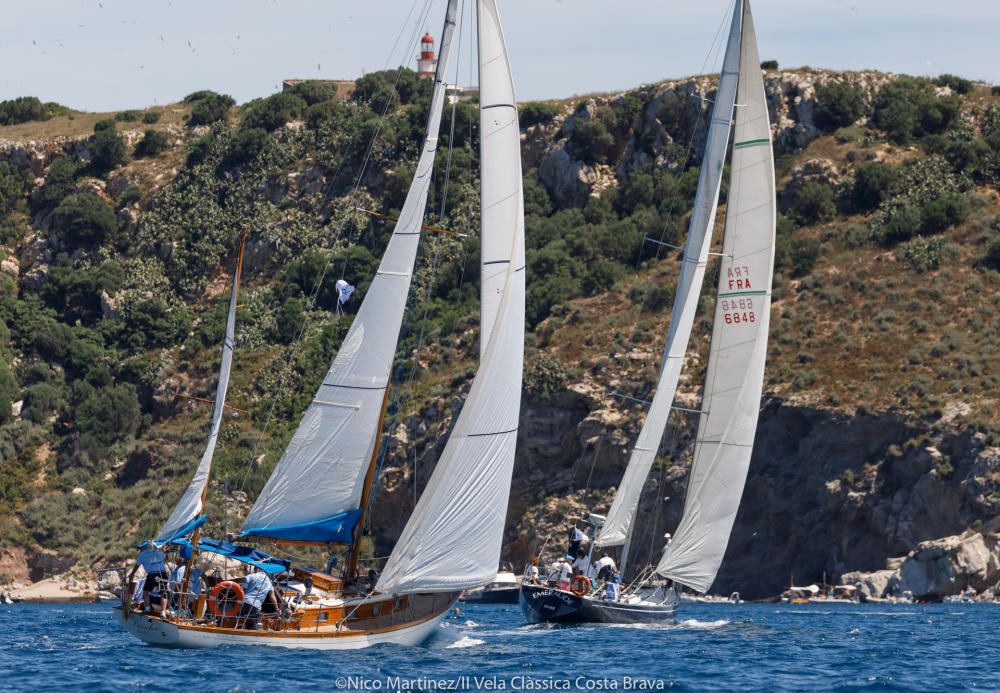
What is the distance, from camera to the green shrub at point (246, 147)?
92.7 meters

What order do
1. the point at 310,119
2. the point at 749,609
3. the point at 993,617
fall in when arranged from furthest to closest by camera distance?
the point at 310,119 < the point at 749,609 < the point at 993,617

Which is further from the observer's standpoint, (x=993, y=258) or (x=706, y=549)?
(x=993, y=258)

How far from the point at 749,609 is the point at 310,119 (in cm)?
5525

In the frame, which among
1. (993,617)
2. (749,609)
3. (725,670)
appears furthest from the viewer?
(749,609)

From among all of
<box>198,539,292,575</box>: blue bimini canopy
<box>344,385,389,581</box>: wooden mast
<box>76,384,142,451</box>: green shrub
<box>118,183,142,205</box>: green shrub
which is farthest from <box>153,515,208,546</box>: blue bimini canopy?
<box>118,183,142,205</box>: green shrub

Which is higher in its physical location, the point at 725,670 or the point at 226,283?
the point at 226,283

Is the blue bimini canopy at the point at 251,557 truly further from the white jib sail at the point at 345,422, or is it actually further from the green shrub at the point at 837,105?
the green shrub at the point at 837,105

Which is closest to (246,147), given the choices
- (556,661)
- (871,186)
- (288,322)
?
(288,322)

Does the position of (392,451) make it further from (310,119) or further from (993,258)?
(310,119)

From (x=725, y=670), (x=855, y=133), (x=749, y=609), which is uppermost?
(x=855, y=133)

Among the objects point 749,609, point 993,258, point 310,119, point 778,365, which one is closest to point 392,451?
point 778,365

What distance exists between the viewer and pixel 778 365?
2482 inches

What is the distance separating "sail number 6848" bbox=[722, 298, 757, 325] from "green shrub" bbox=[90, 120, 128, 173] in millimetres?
65423

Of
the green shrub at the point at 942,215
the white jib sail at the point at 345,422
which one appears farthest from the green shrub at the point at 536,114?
the white jib sail at the point at 345,422
